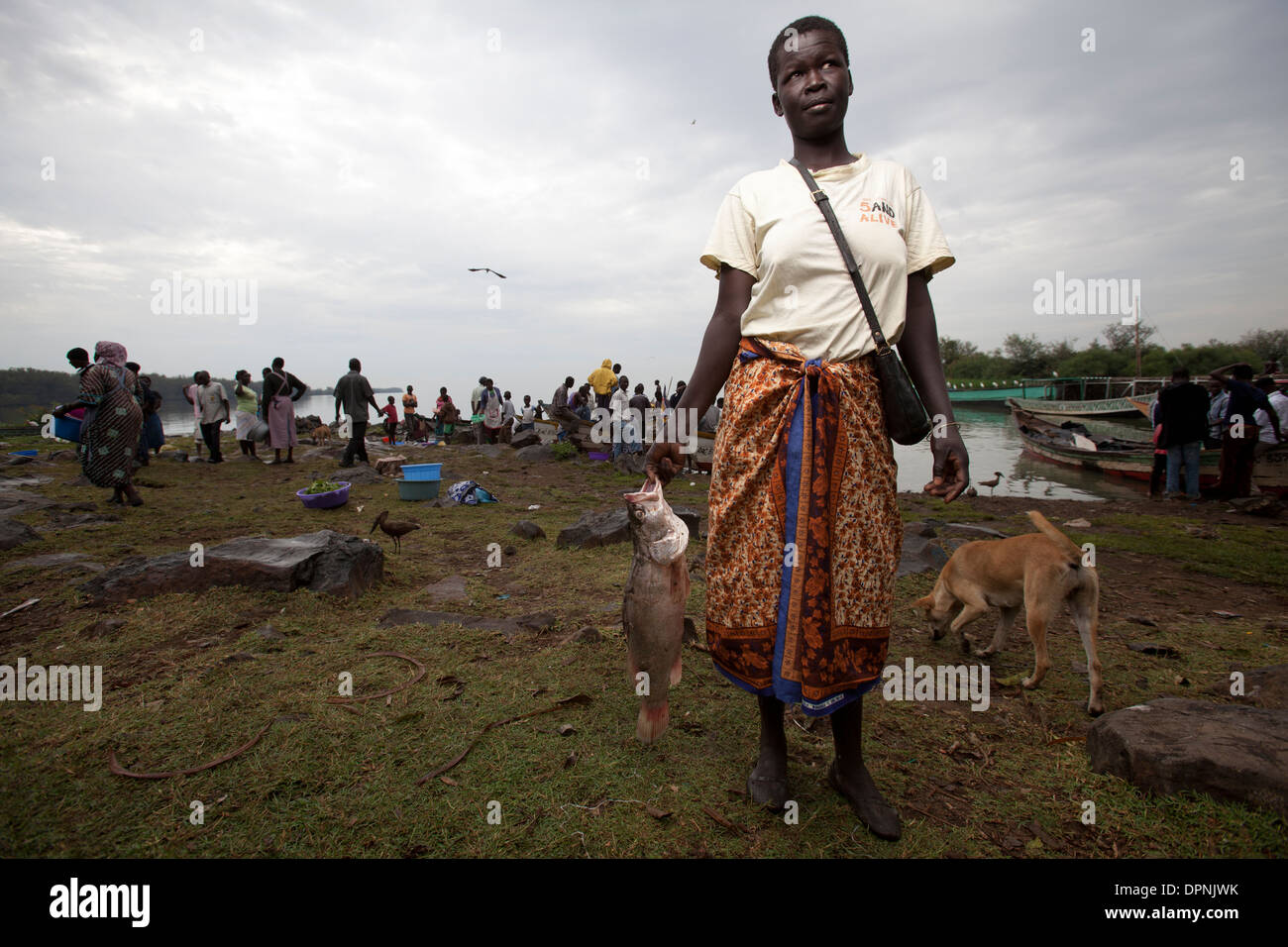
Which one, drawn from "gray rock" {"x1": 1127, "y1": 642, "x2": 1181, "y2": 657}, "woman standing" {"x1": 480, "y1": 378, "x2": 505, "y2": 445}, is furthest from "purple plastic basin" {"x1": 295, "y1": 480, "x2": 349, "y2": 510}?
"woman standing" {"x1": 480, "y1": 378, "x2": 505, "y2": 445}

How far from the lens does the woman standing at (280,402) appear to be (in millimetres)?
12844

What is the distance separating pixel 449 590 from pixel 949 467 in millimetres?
4291

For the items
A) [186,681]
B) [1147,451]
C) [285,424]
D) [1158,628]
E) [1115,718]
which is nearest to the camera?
[1115,718]

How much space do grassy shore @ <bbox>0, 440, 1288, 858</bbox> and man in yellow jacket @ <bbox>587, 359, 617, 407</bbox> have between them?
1209 centimetres

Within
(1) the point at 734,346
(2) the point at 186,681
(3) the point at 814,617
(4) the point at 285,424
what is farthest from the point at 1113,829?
(4) the point at 285,424

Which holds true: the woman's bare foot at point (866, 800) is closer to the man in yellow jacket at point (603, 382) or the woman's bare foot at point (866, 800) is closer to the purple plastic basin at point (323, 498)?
the purple plastic basin at point (323, 498)

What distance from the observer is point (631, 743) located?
9.21 feet

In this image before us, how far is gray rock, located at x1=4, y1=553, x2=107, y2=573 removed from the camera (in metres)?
5.15

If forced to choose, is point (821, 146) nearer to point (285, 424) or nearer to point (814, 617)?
point (814, 617)

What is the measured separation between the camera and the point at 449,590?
5.21 meters

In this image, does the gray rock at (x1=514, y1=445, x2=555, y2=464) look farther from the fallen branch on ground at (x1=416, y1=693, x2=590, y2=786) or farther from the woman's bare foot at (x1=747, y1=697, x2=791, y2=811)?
the woman's bare foot at (x1=747, y1=697, x2=791, y2=811)

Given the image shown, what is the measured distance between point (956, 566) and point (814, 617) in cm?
255

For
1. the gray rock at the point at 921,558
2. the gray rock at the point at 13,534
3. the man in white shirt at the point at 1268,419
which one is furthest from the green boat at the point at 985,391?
the gray rock at the point at 13,534
